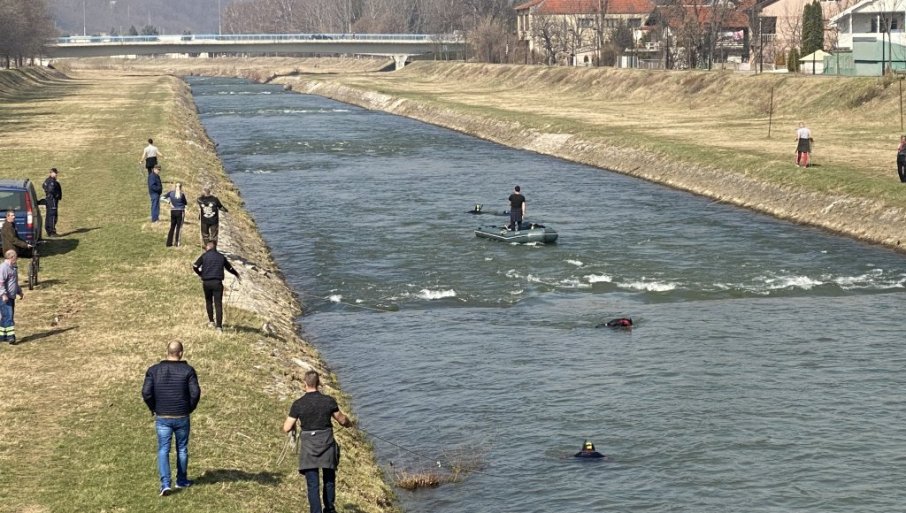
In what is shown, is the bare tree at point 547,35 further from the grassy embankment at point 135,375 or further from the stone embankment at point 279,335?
the grassy embankment at point 135,375

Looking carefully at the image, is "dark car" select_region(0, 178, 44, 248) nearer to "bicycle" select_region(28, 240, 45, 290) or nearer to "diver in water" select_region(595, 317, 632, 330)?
"bicycle" select_region(28, 240, 45, 290)

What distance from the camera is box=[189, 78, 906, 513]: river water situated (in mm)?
24562

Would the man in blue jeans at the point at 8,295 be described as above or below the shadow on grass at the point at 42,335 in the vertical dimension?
above

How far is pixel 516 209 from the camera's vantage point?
49.6m

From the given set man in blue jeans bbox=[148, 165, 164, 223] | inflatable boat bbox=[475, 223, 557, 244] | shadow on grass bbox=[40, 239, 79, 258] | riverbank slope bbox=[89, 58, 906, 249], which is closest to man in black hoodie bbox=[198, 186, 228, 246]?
shadow on grass bbox=[40, 239, 79, 258]

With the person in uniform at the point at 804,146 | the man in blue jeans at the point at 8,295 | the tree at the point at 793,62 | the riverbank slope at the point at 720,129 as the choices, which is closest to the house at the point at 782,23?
the riverbank slope at the point at 720,129

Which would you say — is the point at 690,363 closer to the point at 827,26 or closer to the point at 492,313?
the point at 492,313

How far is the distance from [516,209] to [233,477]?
96.6 ft

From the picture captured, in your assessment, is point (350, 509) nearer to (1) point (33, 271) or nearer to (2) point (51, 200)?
(1) point (33, 271)

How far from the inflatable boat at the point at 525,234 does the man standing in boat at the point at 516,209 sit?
0.73 feet

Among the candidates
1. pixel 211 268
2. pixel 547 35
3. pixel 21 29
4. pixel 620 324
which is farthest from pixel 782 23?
pixel 211 268

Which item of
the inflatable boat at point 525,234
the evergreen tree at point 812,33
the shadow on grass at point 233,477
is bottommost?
the shadow on grass at point 233,477

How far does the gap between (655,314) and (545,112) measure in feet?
243

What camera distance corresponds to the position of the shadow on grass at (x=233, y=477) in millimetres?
20984
